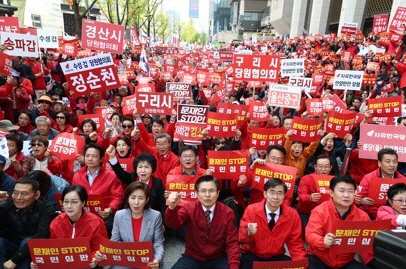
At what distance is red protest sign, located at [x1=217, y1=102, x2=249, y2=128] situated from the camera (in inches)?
246

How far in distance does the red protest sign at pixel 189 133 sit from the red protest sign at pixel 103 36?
4.18 m

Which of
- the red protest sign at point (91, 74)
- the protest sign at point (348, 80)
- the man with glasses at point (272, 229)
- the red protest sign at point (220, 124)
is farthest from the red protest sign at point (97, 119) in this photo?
the protest sign at point (348, 80)

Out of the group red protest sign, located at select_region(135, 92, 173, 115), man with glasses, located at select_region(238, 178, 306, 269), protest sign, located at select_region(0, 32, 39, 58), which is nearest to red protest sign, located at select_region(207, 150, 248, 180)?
man with glasses, located at select_region(238, 178, 306, 269)

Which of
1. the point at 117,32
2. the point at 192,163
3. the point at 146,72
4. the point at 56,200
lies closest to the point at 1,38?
the point at 117,32

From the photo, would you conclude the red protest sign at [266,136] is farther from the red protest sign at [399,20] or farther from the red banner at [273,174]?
the red protest sign at [399,20]

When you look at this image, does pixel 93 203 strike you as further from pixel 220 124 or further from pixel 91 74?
pixel 91 74

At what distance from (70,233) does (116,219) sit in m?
0.46

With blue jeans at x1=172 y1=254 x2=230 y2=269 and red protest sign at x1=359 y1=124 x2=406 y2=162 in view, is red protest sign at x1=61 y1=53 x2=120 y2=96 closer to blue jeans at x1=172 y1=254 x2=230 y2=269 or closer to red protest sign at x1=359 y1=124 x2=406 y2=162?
blue jeans at x1=172 y1=254 x2=230 y2=269

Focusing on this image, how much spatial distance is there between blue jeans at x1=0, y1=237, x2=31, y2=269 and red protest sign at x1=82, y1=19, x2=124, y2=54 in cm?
600

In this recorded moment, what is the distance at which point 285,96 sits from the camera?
22.5ft

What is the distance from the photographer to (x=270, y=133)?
16.7ft

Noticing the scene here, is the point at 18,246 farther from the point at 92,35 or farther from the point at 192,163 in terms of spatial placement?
the point at 92,35

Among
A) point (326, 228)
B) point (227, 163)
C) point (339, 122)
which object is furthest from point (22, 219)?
point (339, 122)

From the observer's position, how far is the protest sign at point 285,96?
22.2 ft
